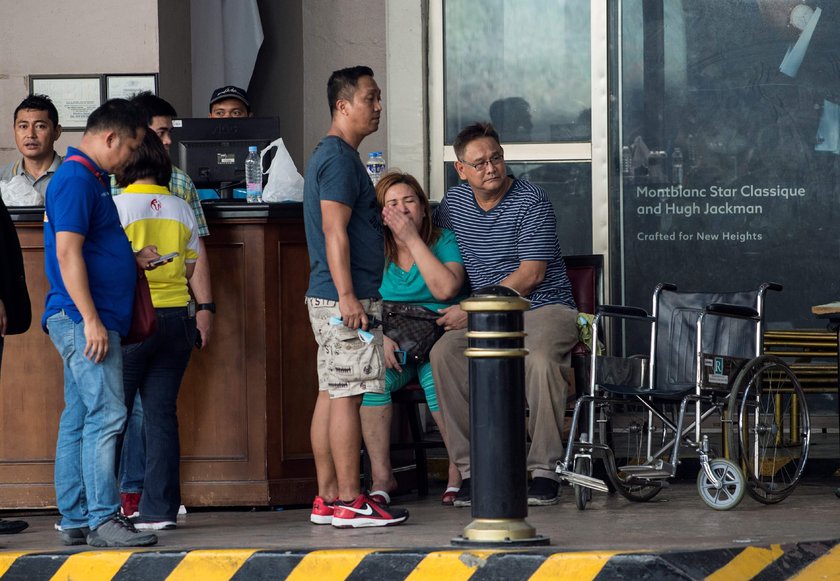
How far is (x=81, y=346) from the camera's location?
471 centimetres

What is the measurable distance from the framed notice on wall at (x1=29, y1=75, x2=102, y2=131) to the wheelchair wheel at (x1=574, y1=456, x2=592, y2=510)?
145 inches

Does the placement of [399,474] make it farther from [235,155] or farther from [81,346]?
[81,346]

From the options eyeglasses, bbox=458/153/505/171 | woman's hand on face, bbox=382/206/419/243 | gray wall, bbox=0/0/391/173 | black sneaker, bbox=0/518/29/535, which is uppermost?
gray wall, bbox=0/0/391/173

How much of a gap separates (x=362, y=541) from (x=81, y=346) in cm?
112

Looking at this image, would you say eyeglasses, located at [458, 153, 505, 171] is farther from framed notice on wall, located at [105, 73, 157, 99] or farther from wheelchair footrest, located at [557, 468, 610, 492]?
framed notice on wall, located at [105, 73, 157, 99]

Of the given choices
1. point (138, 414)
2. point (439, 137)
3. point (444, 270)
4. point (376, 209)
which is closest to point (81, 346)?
point (138, 414)

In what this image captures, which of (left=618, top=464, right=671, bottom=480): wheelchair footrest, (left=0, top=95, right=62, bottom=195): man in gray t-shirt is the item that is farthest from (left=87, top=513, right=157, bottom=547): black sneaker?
(left=0, top=95, right=62, bottom=195): man in gray t-shirt

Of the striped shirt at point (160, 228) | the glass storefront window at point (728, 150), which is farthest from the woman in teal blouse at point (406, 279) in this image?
the glass storefront window at point (728, 150)

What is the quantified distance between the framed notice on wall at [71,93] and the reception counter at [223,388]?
2213mm

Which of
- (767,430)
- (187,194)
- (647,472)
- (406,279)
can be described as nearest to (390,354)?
(406,279)

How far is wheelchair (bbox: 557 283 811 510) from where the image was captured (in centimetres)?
561

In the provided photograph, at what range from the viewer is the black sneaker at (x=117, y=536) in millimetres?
4734

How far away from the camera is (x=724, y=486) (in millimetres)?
5621

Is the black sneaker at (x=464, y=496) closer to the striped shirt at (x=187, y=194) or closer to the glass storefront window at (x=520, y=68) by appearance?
the striped shirt at (x=187, y=194)
